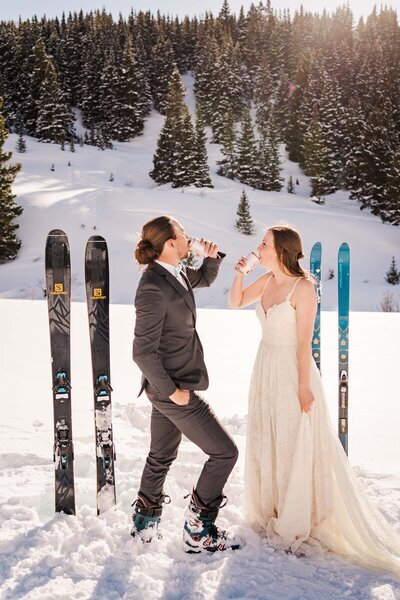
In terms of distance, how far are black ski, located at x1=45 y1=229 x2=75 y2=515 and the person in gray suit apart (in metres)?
0.56

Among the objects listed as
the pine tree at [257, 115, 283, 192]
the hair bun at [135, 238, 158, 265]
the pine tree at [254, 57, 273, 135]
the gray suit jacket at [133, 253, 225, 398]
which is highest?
the pine tree at [254, 57, 273, 135]

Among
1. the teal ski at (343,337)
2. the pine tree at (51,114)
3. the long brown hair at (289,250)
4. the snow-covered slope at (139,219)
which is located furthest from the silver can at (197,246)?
the pine tree at (51,114)

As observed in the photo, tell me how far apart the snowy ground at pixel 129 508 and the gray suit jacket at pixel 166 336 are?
38.3 inches

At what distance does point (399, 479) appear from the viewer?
408 centimetres

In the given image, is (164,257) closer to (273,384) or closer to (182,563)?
(273,384)

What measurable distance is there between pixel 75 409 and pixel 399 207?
101 ft

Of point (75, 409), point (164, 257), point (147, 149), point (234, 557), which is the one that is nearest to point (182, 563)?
point (234, 557)

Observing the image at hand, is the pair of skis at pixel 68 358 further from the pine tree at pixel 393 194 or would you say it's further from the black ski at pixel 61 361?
the pine tree at pixel 393 194

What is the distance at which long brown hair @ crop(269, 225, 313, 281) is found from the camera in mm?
3148

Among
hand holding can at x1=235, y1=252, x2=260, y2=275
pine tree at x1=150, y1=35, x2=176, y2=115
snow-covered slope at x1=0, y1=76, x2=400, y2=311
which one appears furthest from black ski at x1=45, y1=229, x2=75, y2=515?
pine tree at x1=150, y1=35, x2=176, y2=115

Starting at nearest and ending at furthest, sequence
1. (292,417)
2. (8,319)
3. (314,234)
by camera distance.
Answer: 1. (292,417)
2. (8,319)
3. (314,234)

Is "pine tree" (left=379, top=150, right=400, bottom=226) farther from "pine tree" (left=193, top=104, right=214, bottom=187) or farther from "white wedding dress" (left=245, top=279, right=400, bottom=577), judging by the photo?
"white wedding dress" (left=245, top=279, right=400, bottom=577)

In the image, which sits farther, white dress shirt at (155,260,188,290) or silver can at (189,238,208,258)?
silver can at (189,238,208,258)

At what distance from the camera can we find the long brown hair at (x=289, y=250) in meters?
3.15
